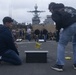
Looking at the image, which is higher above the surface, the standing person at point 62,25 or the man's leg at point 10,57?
the standing person at point 62,25

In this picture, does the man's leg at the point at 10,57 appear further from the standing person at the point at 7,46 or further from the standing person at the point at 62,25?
the standing person at the point at 62,25

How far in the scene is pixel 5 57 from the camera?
828cm

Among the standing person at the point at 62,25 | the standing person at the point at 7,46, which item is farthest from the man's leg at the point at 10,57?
the standing person at the point at 62,25

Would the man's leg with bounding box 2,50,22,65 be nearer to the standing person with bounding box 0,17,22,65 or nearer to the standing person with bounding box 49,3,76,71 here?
the standing person with bounding box 0,17,22,65

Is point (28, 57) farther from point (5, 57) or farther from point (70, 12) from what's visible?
point (70, 12)

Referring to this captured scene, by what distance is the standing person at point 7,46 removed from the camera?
27.1 feet

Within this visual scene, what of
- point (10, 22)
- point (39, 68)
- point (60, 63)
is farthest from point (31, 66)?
point (10, 22)

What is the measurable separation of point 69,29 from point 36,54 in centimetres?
153

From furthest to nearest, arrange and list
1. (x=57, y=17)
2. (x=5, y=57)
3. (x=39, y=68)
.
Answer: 1. (x=5, y=57)
2. (x=39, y=68)
3. (x=57, y=17)

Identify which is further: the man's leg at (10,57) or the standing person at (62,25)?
the man's leg at (10,57)

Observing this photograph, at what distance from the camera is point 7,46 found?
8469mm

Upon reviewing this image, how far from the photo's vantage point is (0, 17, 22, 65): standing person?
825 centimetres

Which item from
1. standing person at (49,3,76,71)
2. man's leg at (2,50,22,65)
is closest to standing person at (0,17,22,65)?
man's leg at (2,50,22,65)

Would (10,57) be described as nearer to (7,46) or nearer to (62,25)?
(7,46)
